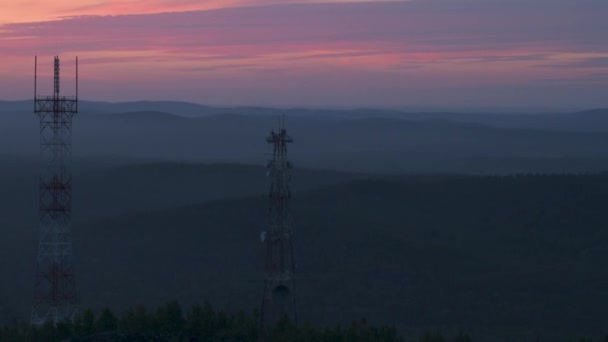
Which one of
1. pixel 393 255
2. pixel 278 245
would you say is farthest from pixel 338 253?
pixel 278 245

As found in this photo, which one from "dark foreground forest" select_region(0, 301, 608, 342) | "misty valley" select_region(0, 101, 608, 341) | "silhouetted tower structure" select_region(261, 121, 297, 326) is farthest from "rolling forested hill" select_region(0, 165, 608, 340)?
"dark foreground forest" select_region(0, 301, 608, 342)

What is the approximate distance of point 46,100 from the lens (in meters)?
26.7

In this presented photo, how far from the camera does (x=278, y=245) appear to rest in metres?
25.1

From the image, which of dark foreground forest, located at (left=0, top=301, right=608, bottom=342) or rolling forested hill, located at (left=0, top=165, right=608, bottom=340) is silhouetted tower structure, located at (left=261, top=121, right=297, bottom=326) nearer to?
dark foreground forest, located at (left=0, top=301, right=608, bottom=342)

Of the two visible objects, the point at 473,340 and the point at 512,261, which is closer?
the point at 473,340

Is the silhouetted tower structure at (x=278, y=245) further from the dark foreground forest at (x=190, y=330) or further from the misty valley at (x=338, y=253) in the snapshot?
the misty valley at (x=338, y=253)

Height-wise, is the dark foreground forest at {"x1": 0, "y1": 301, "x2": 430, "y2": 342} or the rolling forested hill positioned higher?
the rolling forested hill

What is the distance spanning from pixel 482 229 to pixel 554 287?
47.3ft

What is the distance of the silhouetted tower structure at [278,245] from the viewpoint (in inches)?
969

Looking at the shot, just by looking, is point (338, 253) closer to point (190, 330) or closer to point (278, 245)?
point (278, 245)

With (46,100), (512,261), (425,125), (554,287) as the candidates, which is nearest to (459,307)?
(554,287)

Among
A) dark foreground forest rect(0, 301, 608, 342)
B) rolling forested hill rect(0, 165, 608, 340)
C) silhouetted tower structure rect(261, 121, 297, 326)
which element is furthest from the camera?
rolling forested hill rect(0, 165, 608, 340)

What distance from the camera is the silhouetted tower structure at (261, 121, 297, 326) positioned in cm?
2461

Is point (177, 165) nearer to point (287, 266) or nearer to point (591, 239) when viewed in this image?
point (591, 239)
